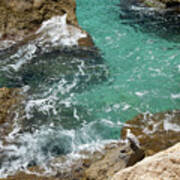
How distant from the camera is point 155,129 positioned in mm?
6234

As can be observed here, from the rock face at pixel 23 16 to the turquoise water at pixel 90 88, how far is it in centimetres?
88

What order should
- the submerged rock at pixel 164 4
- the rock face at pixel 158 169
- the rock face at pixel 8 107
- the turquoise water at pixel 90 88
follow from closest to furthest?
the rock face at pixel 158 169, the turquoise water at pixel 90 88, the rock face at pixel 8 107, the submerged rock at pixel 164 4

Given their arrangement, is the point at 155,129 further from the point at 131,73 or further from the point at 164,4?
the point at 164,4

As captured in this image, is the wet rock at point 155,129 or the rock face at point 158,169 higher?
the rock face at point 158,169

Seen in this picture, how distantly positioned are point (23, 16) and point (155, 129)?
6998 mm

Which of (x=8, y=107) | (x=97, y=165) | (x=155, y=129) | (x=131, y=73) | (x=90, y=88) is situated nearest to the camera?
(x=97, y=165)

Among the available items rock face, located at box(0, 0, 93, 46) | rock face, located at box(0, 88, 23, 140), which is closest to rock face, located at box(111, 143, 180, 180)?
rock face, located at box(0, 88, 23, 140)

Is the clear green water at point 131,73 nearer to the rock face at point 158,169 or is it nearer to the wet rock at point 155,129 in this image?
the wet rock at point 155,129

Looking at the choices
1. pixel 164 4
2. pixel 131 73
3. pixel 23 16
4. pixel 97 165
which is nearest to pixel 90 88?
pixel 131 73

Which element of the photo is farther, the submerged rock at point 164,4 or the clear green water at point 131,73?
the submerged rock at point 164,4

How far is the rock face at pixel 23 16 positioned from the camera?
10508mm

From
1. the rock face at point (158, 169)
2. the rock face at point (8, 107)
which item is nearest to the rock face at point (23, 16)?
the rock face at point (8, 107)

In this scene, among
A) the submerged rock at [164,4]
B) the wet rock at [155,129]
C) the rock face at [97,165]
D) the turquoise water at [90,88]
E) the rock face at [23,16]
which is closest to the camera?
the rock face at [97,165]

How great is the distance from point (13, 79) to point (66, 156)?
409 cm
